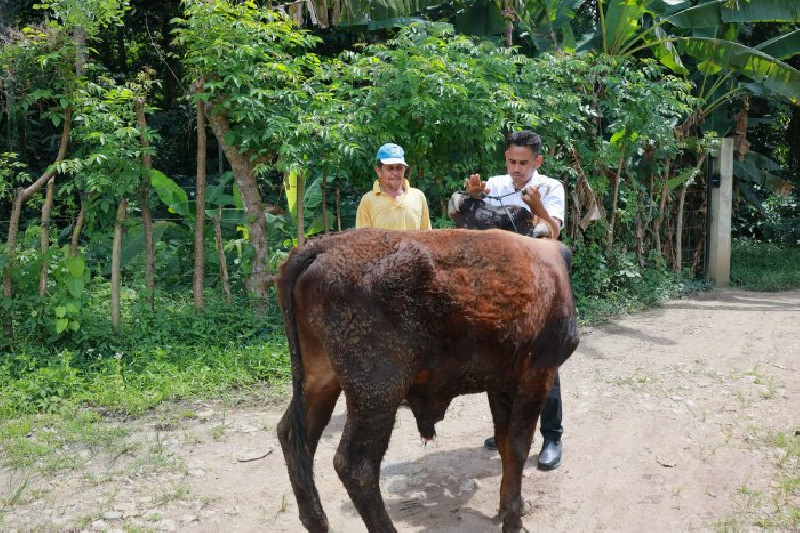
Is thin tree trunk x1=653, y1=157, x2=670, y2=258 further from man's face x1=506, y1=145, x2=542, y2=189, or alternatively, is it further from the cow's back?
the cow's back

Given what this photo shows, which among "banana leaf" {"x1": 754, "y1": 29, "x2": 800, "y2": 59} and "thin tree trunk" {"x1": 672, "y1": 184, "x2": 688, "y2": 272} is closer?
"thin tree trunk" {"x1": 672, "y1": 184, "x2": 688, "y2": 272}

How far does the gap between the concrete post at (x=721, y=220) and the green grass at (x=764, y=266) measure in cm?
46

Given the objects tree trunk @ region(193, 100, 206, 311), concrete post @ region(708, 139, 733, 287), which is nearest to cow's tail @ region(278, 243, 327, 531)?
tree trunk @ region(193, 100, 206, 311)

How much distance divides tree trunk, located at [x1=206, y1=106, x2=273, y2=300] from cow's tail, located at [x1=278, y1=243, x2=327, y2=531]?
13.0 feet

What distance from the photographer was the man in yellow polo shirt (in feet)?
16.0

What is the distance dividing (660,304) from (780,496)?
5.70 meters

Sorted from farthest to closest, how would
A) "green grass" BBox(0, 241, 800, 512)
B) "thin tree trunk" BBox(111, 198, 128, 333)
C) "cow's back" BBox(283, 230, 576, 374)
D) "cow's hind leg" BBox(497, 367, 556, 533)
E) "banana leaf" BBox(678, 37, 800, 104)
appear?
"banana leaf" BBox(678, 37, 800, 104)
"thin tree trunk" BBox(111, 198, 128, 333)
"green grass" BBox(0, 241, 800, 512)
"cow's hind leg" BBox(497, 367, 556, 533)
"cow's back" BBox(283, 230, 576, 374)

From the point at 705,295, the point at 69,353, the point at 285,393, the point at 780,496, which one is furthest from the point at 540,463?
the point at 705,295

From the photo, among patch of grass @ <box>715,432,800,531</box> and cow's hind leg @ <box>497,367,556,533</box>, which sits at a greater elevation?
cow's hind leg @ <box>497,367,556,533</box>

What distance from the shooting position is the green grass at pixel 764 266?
11.1m

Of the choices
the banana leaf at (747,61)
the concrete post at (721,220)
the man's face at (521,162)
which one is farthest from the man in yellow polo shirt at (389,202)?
the concrete post at (721,220)

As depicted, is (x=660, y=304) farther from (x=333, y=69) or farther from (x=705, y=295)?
(x=333, y=69)

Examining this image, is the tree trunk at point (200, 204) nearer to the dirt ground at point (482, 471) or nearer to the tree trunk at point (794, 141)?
the dirt ground at point (482, 471)

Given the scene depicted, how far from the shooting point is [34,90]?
21.0 feet
